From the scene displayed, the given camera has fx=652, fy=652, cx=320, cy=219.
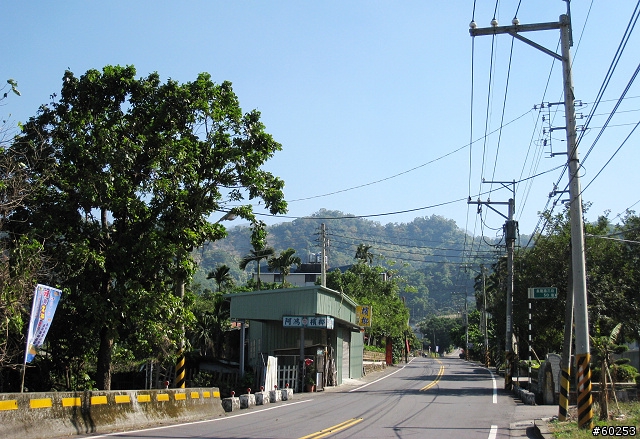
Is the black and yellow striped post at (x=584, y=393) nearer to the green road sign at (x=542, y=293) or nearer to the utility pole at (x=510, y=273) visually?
the green road sign at (x=542, y=293)

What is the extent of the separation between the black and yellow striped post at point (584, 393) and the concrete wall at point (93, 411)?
10.2 meters

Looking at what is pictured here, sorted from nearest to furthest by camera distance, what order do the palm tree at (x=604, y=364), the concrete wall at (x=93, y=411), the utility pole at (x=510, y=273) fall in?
the concrete wall at (x=93, y=411), the palm tree at (x=604, y=364), the utility pole at (x=510, y=273)

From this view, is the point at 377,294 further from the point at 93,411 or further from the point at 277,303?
the point at 93,411

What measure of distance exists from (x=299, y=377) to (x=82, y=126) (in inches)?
696

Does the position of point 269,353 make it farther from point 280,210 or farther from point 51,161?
point 51,161

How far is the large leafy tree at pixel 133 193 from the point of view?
17906 mm

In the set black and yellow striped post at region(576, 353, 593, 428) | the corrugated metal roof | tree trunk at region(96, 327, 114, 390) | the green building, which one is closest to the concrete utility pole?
black and yellow striped post at region(576, 353, 593, 428)

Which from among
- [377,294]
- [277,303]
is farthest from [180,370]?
[377,294]

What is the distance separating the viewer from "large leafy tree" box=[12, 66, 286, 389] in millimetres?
17906

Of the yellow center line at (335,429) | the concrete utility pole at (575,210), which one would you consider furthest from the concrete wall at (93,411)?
the concrete utility pole at (575,210)

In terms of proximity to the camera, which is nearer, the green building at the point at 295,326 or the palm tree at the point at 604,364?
the palm tree at the point at 604,364

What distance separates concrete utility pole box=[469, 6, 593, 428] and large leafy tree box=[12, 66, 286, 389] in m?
8.36

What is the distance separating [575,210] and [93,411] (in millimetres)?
12302

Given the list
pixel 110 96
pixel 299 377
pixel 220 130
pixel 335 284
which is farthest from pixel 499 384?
pixel 335 284
